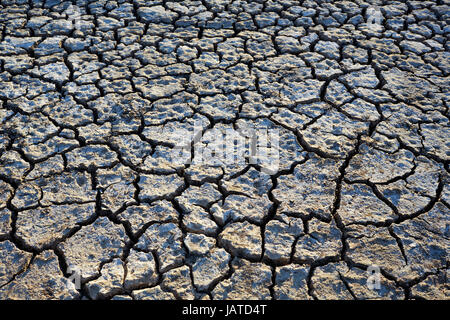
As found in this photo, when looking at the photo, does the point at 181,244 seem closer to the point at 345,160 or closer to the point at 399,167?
the point at 345,160

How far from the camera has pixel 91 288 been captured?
2025 mm

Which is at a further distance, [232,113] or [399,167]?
[232,113]

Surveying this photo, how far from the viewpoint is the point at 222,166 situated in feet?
8.74

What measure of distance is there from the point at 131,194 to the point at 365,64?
244 cm

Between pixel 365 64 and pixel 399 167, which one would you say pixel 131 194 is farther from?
pixel 365 64

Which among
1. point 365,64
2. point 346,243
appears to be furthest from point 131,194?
point 365,64

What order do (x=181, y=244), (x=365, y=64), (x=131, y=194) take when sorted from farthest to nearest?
(x=365, y=64) → (x=131, y=194) → (x=181, y=244)

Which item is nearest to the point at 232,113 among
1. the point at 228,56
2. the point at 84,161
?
the point at 228,56

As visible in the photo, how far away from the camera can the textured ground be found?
2.12 metres

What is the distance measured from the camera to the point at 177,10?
427 cm

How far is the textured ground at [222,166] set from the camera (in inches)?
83.4
